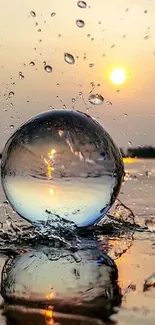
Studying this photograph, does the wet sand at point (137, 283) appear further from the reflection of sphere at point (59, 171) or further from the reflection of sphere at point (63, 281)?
the reflection of sphere at point (59, 171)

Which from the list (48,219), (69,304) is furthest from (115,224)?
(69,304)

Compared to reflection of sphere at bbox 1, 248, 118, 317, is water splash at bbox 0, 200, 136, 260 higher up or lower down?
lower down

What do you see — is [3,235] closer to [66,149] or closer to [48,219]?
[48,219]

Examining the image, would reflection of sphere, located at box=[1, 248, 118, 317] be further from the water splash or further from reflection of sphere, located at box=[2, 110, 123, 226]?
reflection of sphere, located at box=[2, 110, 123, 226]

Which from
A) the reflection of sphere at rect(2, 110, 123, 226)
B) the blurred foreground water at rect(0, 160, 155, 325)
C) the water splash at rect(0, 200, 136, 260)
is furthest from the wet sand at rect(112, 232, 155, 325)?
the reflection of sphere at rect(2, 110, 123, 226)

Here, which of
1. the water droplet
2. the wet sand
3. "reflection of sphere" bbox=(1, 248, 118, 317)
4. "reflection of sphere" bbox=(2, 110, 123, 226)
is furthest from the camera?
"reflection of sphere" bbox=(2, 110, 123, 226)

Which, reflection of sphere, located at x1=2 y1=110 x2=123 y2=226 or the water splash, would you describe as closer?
the water splash
